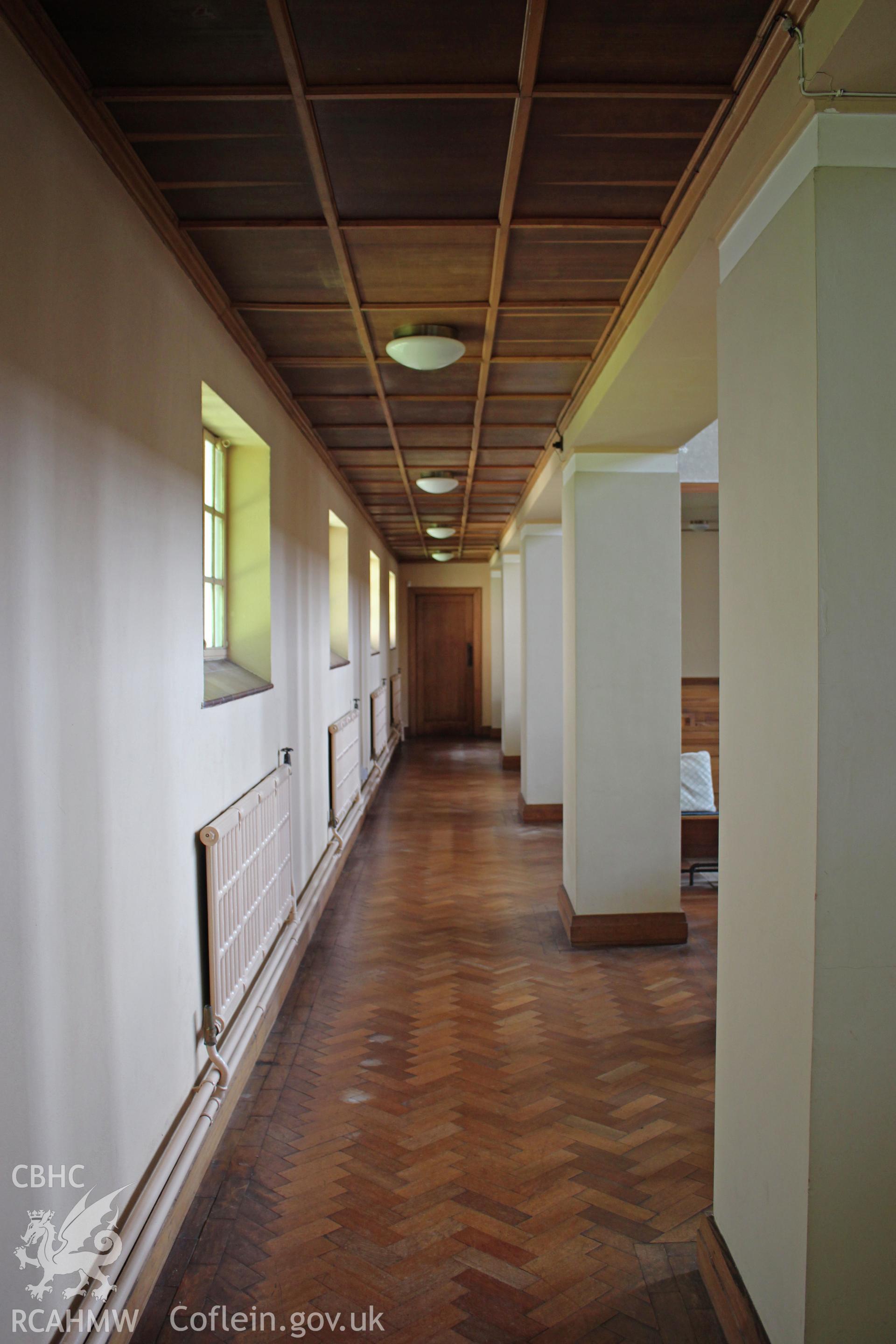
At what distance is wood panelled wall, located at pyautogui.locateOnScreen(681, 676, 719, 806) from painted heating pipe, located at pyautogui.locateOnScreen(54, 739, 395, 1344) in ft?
14.8

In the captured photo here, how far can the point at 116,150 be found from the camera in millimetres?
1996

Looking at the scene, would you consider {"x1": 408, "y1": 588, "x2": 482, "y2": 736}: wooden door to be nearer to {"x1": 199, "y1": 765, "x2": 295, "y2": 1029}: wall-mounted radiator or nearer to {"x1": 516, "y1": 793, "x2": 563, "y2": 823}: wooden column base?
{"x1": 516, "y1": 793, "x2": 563, "y2": 823}: wooden column base

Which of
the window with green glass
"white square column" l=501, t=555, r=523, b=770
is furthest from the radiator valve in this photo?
"white square column" l=501, t=555, r=523, b=770

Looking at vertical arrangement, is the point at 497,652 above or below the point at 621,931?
above

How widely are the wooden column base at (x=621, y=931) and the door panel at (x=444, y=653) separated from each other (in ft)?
31.2

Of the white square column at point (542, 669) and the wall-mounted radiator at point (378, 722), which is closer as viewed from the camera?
the white square column at point (542, 669)

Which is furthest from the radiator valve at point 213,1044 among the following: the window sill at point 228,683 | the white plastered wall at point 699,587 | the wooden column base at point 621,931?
the white plastered wall at point 699,587

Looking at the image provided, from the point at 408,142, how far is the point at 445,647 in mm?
11985

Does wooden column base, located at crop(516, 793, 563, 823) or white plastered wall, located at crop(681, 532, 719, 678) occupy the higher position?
white plastered wall, located at crop(681, 532, 719, 678)

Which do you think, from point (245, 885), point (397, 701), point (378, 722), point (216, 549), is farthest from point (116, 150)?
point (397, 701)

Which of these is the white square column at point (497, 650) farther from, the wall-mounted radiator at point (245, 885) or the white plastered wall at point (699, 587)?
the wall-mounted radiator at point (245, 885)

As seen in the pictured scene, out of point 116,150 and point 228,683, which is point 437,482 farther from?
point 116,150

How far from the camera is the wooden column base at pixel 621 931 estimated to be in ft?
15.0

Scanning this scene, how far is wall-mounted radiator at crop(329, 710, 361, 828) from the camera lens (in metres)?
5.81
